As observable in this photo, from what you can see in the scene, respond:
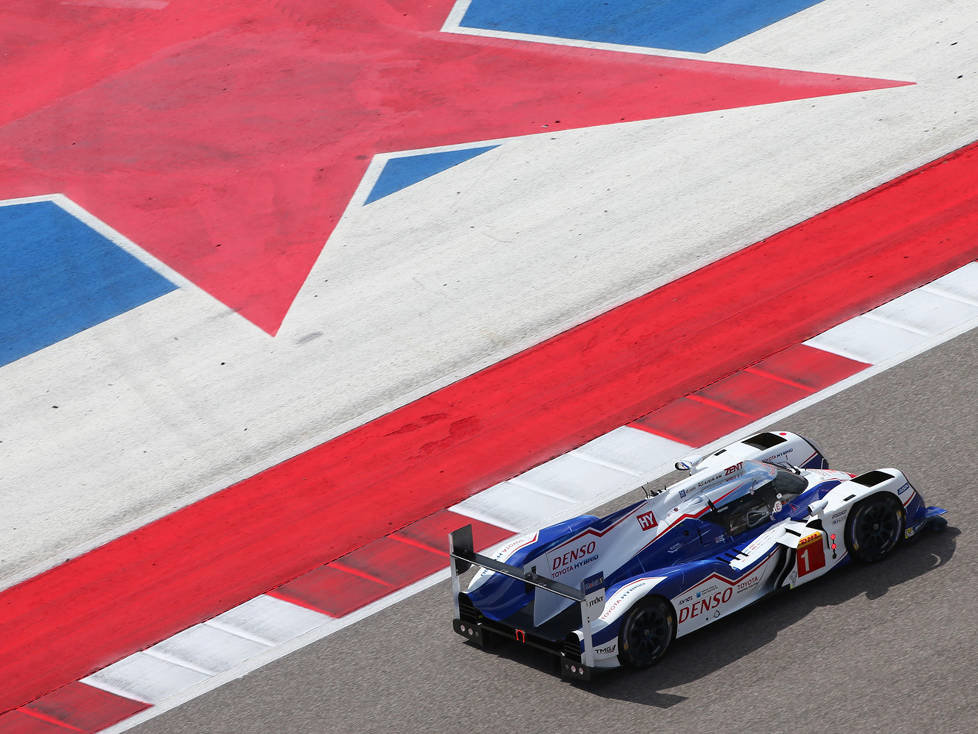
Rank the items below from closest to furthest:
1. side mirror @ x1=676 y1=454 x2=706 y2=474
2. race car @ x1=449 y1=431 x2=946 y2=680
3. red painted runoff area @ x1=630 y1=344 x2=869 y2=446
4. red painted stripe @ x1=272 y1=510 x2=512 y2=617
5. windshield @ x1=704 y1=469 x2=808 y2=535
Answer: race car @ x1=449 y1=431 x2=946 y2=680, windshield @ x1=704 y1=469 x2=808 y2=535, side mirror @ x1=676 y1=454 x2=706 y2=474, red painted stripe @ x1=272 y1=510 x2=512 y2=617, red painted runoff area @ x1=630 y1=344 x2=869 y2=446

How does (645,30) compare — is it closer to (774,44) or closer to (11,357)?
(774,44)

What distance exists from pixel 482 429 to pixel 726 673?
5.50m

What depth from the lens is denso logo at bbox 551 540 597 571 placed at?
12805mm

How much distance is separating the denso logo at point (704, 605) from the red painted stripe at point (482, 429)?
3981 mm

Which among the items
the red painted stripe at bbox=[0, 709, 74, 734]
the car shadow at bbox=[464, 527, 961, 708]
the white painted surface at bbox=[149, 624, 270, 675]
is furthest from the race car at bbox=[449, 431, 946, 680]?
the red painted stripe at bbox=[0, 709, 74, 734]

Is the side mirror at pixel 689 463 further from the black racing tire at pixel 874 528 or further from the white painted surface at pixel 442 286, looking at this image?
the white painted surface at pixel 442 286

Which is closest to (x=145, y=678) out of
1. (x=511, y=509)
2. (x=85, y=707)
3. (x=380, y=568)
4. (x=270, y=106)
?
(x=85, y=707)

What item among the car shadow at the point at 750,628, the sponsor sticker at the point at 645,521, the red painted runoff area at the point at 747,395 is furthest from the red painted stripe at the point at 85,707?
the red painted runoff area at the point at 747,395

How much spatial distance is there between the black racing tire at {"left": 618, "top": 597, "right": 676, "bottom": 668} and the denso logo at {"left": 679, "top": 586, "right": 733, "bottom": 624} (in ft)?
0.34

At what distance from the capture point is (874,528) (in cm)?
1296

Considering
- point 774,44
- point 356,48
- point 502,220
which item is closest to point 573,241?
point 502,220

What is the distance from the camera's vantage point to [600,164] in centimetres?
2161

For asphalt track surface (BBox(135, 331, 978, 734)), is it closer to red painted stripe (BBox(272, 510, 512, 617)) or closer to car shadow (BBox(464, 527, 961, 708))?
car shadow (BBox(464, 527, 961, 708))

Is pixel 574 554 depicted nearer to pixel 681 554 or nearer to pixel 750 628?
pixel 681 554
